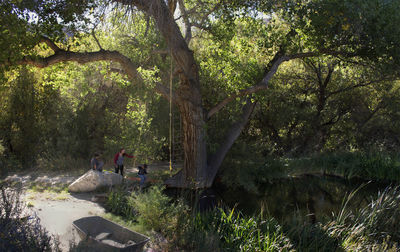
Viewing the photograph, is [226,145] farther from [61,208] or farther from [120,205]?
[61,208]

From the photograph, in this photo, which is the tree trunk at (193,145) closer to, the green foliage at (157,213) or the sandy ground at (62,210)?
the sandy ground at (62,210)

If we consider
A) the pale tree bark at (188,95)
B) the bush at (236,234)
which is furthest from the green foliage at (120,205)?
the pale tree bark at (188,95)

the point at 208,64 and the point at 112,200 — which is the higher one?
the point at 208,64

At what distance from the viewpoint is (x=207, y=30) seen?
520 inches

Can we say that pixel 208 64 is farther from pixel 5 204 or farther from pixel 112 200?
pixel 5 204

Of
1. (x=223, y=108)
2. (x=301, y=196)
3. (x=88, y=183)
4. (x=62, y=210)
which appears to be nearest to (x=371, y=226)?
(x=301, y=196)

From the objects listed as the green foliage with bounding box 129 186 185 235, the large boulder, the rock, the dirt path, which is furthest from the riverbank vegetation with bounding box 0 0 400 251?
the rock

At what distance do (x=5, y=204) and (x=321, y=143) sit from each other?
57.4 feet

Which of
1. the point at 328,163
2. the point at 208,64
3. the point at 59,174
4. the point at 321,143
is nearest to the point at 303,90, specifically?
the point at 321,143

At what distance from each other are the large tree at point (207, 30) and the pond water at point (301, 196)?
1.40 metres

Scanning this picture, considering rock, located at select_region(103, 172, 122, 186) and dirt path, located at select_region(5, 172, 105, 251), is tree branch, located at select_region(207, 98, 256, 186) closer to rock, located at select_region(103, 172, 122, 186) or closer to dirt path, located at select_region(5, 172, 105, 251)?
rock, located at select_region(103, 172, 122, 186)

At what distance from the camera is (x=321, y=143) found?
65.4 feet

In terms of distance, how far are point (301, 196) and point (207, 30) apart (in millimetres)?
6882

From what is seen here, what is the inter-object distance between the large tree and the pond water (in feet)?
4.58
